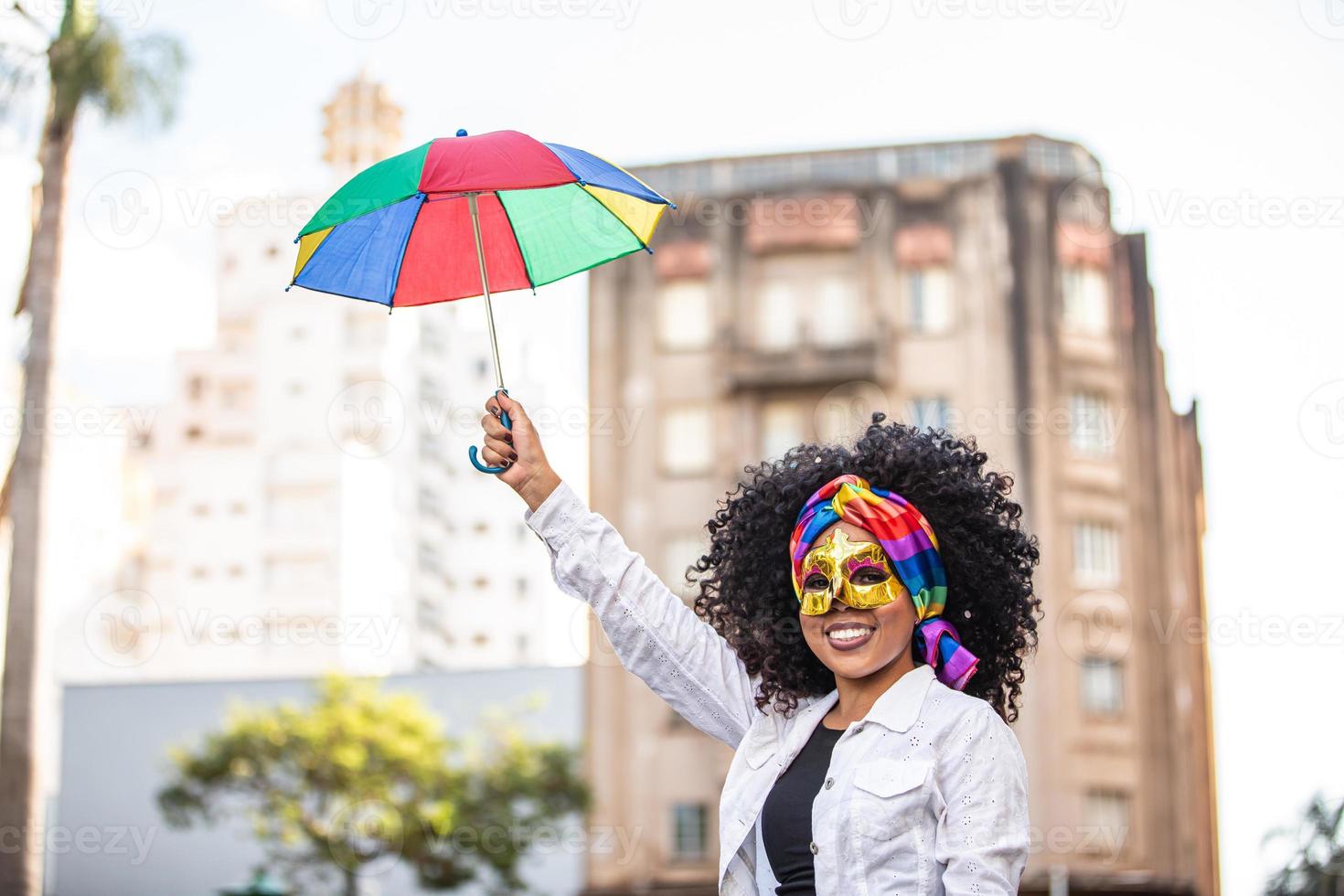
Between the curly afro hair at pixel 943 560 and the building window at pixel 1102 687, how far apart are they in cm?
2735

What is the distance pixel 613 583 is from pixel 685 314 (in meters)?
28.9

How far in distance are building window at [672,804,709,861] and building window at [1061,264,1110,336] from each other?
35.4 feet

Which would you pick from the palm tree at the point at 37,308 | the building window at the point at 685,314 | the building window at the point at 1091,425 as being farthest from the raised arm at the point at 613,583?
the building window at the point at 685,314

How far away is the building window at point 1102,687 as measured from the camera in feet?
101

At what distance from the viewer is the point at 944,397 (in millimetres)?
31781

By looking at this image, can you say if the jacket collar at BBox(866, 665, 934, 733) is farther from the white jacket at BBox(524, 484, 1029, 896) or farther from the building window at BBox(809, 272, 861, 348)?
the building window at BBox(809, 272, 861, 348)

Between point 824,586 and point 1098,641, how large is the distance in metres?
28.1

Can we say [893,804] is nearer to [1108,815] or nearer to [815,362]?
[815,362]

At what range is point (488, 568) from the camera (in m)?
68.0

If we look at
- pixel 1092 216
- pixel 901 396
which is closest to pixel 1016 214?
pixel 1092 216

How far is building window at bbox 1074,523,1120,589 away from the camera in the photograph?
31.1 m

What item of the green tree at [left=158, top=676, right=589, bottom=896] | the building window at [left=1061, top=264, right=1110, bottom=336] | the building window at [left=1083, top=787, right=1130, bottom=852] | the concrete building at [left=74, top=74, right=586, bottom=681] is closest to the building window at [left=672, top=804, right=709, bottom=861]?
the green tree at [left=158, top=676, right=589, bottom=896]

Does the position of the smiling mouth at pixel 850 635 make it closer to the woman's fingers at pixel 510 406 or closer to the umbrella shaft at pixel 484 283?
the woman's fingers at pixel 510 406

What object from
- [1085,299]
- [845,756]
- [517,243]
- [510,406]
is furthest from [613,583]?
[1085,299]
